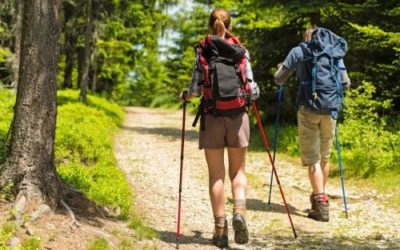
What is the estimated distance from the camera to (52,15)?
16.4 ft

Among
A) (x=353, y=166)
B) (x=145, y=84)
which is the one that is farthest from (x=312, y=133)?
(x=145, y=84)

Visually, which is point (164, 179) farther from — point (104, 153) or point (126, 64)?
point (126, 64)

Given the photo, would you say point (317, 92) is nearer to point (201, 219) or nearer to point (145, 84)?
point (201, 219)

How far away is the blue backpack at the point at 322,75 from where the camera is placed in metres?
6.70

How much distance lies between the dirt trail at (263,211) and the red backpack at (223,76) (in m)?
1.50

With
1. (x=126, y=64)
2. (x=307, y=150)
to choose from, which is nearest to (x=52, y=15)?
(x=307, y=150)

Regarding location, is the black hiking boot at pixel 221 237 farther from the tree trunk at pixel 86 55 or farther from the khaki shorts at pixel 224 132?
the tree trunk at pixel 86 55

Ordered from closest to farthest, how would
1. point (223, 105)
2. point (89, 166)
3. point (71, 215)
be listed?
point (71, 215) → point (223, 105) → point (89, 166)

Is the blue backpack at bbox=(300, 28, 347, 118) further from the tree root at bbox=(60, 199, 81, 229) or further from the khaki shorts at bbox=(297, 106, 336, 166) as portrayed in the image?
the tree root at bbox=(60, 199, 81, 229)

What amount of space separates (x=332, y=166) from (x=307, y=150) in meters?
3.54

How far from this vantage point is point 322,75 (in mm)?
6734

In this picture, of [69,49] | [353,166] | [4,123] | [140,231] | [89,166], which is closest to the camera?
[140,231]

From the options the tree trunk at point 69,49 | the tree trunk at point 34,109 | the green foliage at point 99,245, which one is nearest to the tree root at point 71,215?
the tree trunk at point 34,109

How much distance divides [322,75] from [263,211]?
2069mm
